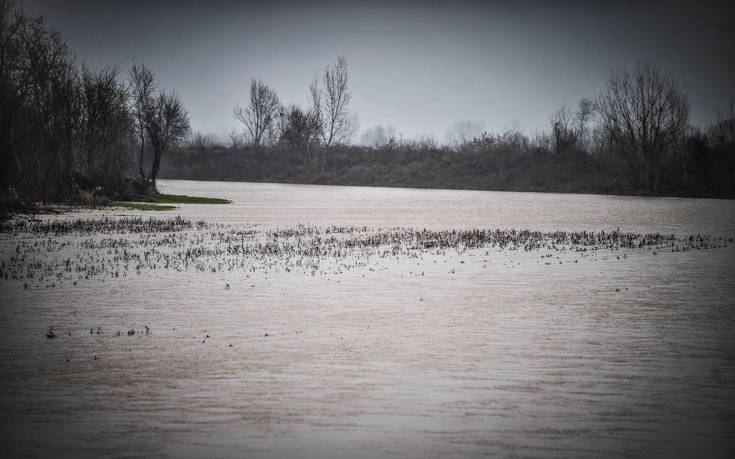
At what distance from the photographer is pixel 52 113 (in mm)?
31562

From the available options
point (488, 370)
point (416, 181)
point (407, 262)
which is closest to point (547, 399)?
point (488, 370)

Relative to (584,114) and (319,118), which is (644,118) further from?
(319,118)

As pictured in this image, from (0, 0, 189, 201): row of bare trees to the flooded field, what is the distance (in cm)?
1333

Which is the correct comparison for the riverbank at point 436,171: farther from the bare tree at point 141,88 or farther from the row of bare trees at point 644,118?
the bare tree at point 141,88

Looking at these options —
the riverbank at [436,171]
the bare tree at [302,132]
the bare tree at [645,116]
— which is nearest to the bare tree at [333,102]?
the bare tree at [302,132]

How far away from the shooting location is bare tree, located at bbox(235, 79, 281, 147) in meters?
98.4

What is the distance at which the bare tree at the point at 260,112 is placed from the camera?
98375 millimetres

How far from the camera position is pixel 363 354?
6.95 meters

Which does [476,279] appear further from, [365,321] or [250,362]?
[250,362]

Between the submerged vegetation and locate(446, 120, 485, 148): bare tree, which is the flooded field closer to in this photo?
the submerged vegetation

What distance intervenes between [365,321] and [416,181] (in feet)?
227

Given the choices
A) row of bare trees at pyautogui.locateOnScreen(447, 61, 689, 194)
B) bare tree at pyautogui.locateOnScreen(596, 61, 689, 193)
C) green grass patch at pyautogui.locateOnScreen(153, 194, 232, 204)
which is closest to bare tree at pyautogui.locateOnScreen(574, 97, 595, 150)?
row of bare trees at pyautogui.locateOnScreen(447, 61, 689, 194)

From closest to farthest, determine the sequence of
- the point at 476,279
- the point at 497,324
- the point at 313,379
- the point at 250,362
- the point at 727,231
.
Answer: the point at 313,379
the point at 250,362
the point at 497,324
the point at 476,279
the point at 727,231

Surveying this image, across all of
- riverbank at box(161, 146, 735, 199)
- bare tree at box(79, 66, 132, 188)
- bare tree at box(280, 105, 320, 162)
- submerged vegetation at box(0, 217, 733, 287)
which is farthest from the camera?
bare tree at box(280, 105, 320, 162)
